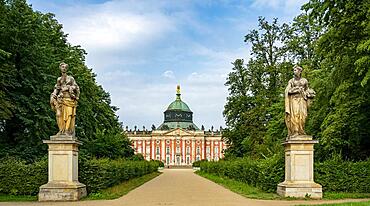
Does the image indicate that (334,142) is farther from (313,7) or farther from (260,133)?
(260,133)

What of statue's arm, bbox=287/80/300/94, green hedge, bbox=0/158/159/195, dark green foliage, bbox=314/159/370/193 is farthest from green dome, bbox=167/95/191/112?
statue's arm, bbox=287/80/300/94

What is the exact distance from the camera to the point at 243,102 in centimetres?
4812

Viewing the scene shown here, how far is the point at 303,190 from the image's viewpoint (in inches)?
703

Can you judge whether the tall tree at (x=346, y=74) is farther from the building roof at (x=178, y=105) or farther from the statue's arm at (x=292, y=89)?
the building roof at (x=178, y=105)

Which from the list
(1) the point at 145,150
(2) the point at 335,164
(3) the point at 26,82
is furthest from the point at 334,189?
(1) the point at 145,150

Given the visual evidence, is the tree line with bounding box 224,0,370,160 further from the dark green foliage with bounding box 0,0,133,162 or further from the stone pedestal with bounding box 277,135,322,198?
the dark green foliage with bounding box 0,0,133,162

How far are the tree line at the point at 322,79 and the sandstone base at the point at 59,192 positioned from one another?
32.1 feet

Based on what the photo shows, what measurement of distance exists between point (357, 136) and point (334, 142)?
0.97 m

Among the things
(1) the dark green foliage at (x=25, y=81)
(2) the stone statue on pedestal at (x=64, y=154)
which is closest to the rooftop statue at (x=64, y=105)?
(2) the stone statue on pedestal at (x=64, y=154)

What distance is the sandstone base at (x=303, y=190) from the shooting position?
58.3 feet

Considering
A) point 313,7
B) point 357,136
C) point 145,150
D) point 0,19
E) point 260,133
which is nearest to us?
point 313,7

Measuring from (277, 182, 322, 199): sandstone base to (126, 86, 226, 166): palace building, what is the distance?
121212mm

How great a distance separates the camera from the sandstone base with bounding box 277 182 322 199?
17.8 m

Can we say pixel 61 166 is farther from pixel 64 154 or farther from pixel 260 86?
pixel 260 86
